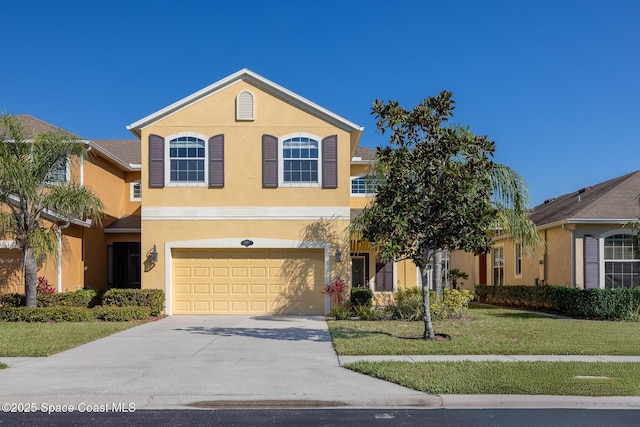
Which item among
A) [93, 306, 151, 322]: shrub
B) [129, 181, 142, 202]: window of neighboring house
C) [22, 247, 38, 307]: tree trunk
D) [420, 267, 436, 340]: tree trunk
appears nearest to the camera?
[420, 267, 436, 340]: tree trunk

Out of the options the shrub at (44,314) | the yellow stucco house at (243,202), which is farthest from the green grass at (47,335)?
the yellow stucco house at (243,202)

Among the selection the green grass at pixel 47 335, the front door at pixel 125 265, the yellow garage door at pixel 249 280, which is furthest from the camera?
the front door at pixel 125 265

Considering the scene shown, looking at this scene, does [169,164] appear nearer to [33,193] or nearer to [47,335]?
→ [33,193]

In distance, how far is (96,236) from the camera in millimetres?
21438

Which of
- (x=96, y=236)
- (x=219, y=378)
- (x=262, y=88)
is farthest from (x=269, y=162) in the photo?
(x=219, y=378)

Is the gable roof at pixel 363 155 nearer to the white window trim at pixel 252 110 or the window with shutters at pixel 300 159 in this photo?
the window with shutters at pixel 300 159

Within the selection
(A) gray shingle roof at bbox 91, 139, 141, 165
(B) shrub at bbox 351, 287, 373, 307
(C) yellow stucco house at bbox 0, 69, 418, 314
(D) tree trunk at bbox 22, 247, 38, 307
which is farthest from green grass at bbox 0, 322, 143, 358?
(A) gray shingle roof at bbox 91, 139, 141, 165

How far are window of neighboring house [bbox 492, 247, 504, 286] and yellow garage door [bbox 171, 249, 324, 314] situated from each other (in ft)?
36.7

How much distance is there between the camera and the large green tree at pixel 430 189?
1180 cm

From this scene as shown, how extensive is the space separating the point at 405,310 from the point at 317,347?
519 centimetres

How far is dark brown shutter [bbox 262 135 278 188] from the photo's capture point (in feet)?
59.5

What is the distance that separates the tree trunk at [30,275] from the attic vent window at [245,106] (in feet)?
23.9

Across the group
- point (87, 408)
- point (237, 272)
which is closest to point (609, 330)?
point (237, 272)

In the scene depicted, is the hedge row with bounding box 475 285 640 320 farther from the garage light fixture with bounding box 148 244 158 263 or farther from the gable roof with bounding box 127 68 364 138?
the garage light fixture with bounding box 148 244 158 263
